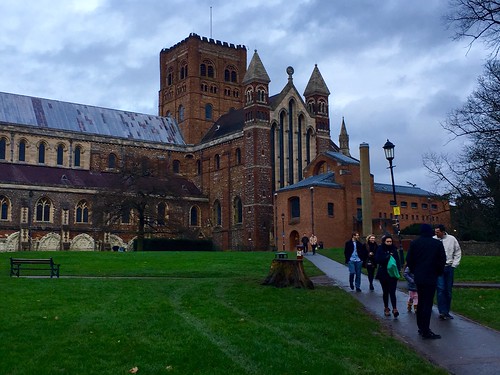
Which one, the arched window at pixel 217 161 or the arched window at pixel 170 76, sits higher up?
the arched window at pixel 170 76

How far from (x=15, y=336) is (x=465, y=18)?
15.8 meters

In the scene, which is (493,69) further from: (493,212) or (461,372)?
(461,372)

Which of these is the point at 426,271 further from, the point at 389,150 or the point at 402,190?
the point at 402,190

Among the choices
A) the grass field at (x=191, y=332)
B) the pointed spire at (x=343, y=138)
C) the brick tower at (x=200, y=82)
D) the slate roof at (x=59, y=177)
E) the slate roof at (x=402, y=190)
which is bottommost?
the grass field at (x=191, y=332)

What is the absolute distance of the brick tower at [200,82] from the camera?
8125 centimetres

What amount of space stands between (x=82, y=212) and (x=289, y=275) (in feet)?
158

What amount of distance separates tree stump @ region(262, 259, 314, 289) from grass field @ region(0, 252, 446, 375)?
1.54 ft

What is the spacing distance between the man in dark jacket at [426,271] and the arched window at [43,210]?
54151 mm

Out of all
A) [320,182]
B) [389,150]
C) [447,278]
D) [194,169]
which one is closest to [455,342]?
[447,278]

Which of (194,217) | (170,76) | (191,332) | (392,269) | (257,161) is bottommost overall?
(191,332)

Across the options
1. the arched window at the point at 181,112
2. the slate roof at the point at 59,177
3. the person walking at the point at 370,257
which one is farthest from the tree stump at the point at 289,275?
the arched window at the point at 181,112

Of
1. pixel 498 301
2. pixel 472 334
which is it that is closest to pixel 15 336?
pixel 472 334

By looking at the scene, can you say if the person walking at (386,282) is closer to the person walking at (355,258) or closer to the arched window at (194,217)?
the person walking at (355,258)

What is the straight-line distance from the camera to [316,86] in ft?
243
